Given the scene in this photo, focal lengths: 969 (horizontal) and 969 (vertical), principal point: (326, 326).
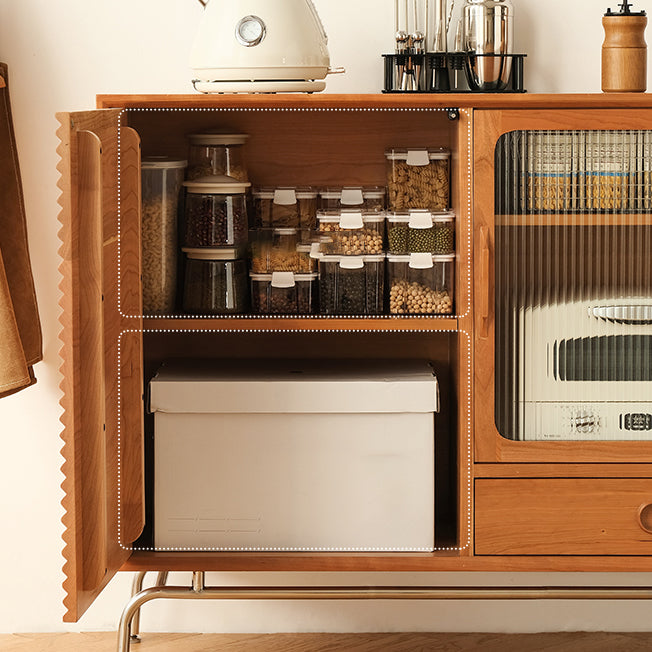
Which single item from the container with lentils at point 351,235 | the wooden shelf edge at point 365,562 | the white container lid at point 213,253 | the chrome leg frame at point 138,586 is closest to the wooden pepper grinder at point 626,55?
the container with lentils at point 351,235

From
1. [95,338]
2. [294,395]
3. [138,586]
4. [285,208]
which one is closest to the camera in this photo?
[95,338]

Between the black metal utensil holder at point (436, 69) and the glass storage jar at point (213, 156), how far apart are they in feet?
1.06

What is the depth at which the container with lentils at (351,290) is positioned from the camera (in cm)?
180

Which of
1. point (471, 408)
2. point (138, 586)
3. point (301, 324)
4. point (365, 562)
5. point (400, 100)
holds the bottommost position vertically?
point (138, 586)

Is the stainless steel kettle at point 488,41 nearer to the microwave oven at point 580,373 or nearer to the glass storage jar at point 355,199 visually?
the glass storage jar at point 355,199

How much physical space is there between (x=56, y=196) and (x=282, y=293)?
63 centimetres

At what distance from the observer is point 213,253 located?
5.96 feet

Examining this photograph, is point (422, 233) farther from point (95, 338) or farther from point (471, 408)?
point (95, 338)

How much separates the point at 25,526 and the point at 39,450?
181 millimetres

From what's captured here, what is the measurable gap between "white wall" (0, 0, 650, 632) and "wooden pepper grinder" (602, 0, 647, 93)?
11.3 inches

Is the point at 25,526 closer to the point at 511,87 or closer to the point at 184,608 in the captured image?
the point at 184,608

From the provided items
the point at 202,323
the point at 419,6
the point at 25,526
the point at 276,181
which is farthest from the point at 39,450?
the point at 419,6

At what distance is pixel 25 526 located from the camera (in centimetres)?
220

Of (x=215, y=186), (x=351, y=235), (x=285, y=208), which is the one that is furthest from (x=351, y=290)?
(x=215, y=186)
